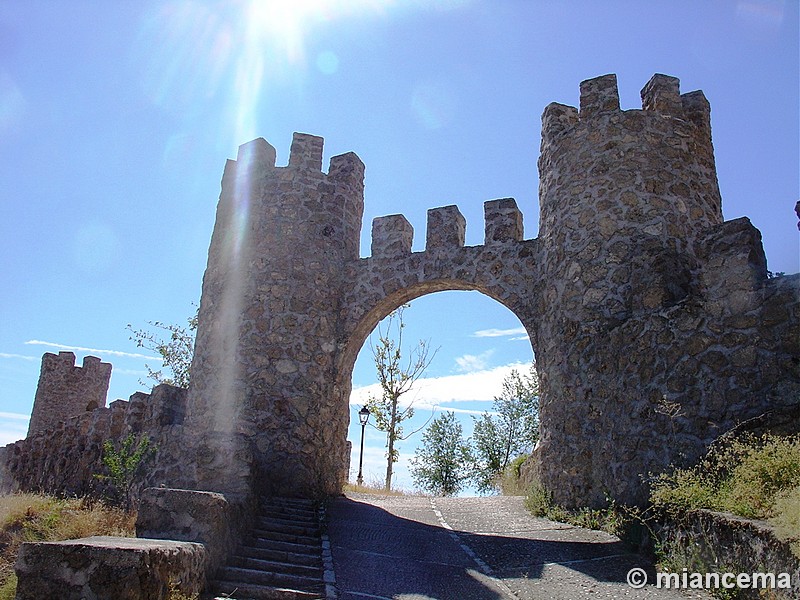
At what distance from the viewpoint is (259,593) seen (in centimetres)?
485

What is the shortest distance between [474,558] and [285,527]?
2185mm

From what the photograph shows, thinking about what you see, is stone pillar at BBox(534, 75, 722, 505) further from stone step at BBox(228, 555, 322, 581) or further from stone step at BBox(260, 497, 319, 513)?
stone step at BBox(228, 555, 322, 581)

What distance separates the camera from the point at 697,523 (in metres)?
4.77

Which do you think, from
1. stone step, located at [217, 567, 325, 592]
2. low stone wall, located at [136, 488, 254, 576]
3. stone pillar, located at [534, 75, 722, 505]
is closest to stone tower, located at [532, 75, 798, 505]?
stone pillar, located at [534, 75, 722, 505]

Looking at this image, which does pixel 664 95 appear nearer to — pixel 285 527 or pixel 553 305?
pixel 553 305

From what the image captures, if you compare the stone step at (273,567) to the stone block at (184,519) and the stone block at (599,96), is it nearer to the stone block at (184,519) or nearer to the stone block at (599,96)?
the stone block at (184,519)

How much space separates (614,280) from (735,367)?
212 cm

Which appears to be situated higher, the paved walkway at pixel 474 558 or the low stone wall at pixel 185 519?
the low stone wall at pixel 185 519

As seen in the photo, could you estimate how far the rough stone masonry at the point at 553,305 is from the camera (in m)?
6.44

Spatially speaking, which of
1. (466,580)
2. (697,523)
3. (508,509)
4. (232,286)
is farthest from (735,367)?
(232,286)

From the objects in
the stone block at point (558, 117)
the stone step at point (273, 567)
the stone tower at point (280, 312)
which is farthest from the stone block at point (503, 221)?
the stone step at point (273, 567)

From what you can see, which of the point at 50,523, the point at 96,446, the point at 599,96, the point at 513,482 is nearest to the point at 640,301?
the point at 599,96

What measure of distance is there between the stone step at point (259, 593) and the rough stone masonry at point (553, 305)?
132 cm

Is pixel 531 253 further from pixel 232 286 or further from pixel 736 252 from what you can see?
pixel 232 286
